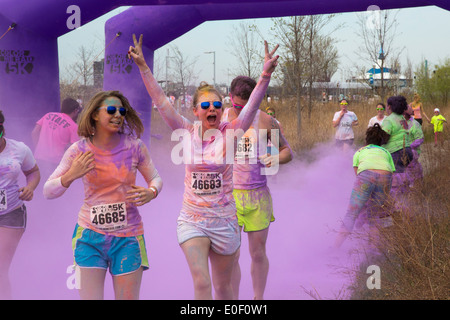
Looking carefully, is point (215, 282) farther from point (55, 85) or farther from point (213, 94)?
point (55, 85)

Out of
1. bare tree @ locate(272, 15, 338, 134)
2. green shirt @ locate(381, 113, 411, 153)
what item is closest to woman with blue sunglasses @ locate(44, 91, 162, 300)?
green shirt @ locate(381, 113, 411, 153)

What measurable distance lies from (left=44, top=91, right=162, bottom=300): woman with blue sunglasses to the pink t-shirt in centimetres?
260

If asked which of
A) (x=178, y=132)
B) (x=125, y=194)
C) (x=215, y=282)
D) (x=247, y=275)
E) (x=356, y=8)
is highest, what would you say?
(x=356, y=8)

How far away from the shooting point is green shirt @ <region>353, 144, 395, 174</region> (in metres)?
5.86

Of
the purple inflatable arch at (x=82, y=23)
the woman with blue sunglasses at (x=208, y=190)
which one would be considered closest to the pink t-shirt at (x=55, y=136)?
the purple inflatable arch at (x=82, y=23)

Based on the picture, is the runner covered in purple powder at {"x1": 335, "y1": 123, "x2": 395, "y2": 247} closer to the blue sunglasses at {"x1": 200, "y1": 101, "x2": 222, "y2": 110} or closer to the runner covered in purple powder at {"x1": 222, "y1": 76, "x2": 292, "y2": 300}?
the runner covered in purple powder at {"x1": 222, "y1": 76, "x2": 292, "y2": 300}

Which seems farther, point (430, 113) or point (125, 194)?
point (430, 113)

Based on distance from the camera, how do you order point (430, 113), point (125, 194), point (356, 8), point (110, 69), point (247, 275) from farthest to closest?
1. point (430, 113)
2. point (110, 69)
3. point (356, 8)
4. point (247, 275)
5. point (125, 194)

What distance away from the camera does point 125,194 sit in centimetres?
332

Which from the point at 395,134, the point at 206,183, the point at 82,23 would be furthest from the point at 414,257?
the point at 82,23

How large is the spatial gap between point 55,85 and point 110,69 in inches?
63.2

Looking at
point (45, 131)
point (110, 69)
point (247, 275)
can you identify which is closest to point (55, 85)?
point (45, 131)

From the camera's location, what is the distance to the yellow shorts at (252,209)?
4633 mm

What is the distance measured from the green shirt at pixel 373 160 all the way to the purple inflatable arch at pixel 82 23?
6.46ft
